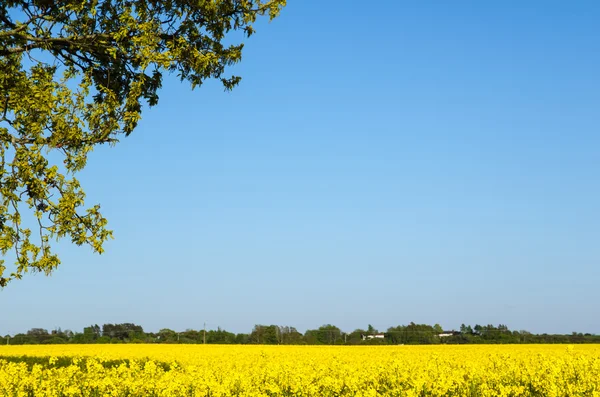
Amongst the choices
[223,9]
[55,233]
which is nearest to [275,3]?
[223,9]

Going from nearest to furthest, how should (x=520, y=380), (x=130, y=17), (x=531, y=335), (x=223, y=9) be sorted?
(x=520, y=380) < (x=130, y=17) < (x=223, y=9) < (x=531, y=335)

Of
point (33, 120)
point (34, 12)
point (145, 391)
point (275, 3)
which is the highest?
point (275, 3)

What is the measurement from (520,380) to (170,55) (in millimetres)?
10537

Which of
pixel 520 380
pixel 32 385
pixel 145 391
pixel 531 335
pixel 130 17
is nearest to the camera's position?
pixel 145 391

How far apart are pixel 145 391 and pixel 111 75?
8594 millimetres

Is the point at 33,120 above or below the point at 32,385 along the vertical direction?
above

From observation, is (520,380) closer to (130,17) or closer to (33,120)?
(130,17)

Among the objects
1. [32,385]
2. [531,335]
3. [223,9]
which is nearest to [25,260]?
[32,385]

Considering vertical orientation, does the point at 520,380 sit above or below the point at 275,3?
below

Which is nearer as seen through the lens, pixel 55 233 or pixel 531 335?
pixel 55 233

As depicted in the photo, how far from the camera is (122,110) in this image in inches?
614

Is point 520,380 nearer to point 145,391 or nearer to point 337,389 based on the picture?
point 337,389

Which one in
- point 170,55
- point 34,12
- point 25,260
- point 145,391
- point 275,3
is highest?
point 275,3

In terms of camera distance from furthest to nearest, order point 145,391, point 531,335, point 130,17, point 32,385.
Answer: point 531,335 < point 130,17 < point 32,385 < point 145,391
